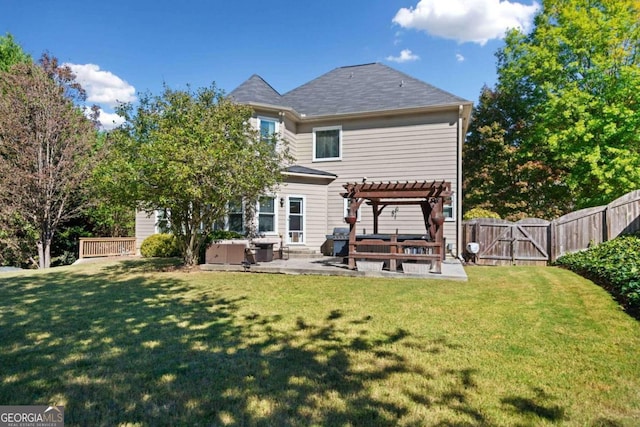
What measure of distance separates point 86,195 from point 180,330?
44.5 ft

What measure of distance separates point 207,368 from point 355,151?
1211 cm

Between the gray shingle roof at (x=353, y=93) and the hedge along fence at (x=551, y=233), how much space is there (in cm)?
487

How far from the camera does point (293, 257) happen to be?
13.4m

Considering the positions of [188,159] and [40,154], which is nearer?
[188,159]

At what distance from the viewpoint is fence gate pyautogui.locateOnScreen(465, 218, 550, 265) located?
11.7 meters

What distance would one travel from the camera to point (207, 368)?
3.46 metres

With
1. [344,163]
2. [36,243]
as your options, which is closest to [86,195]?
[36,243]

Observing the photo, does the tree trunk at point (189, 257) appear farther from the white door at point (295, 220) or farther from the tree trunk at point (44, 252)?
the tree trunk at point (44, 252)

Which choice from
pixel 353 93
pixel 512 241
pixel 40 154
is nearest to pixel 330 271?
pixel 512 241

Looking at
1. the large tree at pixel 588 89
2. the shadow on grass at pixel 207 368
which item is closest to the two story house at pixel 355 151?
the large tree at pixel 588 89

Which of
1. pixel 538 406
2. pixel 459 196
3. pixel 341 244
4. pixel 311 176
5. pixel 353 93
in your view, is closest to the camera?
pixel 538 406

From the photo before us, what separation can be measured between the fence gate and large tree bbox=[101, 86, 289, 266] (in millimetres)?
7417

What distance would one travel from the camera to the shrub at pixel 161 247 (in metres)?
14.6

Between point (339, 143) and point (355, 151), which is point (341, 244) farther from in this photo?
point (339, 143)
